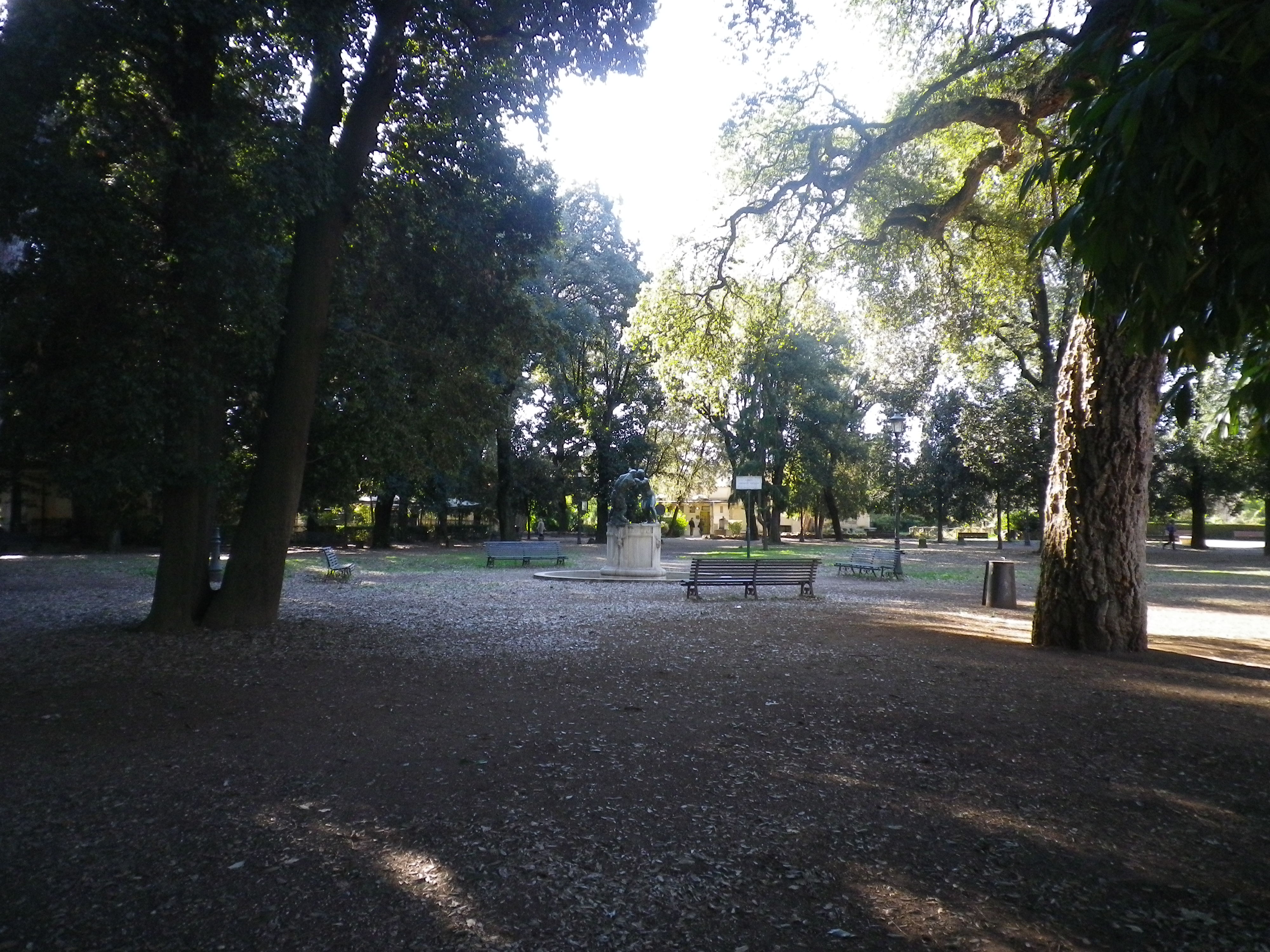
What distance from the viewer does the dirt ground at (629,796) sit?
3.25 metres

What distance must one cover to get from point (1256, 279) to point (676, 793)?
3.54m

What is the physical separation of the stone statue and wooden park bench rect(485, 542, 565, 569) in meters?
4.49

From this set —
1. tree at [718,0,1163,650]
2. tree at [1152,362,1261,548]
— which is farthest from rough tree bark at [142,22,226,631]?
tree at [1152,362,1261,548]

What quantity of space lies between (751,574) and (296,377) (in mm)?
8352

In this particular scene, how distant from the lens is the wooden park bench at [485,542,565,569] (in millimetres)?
24969

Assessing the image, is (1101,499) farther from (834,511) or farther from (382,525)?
(834,511)

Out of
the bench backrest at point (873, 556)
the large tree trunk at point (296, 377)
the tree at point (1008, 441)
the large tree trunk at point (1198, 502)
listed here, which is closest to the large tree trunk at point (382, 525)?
the bench backrest at point (873, 556)

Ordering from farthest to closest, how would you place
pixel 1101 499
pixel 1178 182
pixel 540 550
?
pixel 540 550 → pixel 1101 499 → pixel 1178 182

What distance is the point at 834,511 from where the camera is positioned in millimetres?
52344

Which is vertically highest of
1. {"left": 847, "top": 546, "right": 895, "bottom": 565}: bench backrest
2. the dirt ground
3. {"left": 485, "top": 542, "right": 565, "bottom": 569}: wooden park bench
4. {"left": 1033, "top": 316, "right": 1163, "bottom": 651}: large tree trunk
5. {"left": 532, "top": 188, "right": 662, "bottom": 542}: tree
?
{"left": 532, "top": 188, "right": 662, "bottom": 542}: tree

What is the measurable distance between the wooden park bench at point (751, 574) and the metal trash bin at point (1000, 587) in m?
2.82

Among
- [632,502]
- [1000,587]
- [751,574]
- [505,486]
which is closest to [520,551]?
[632,502]

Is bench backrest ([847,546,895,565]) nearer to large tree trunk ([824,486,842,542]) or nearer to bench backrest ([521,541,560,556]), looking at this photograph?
bench backrest ([521,541,560,556])

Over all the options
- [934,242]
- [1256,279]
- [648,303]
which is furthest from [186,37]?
[934,242]
